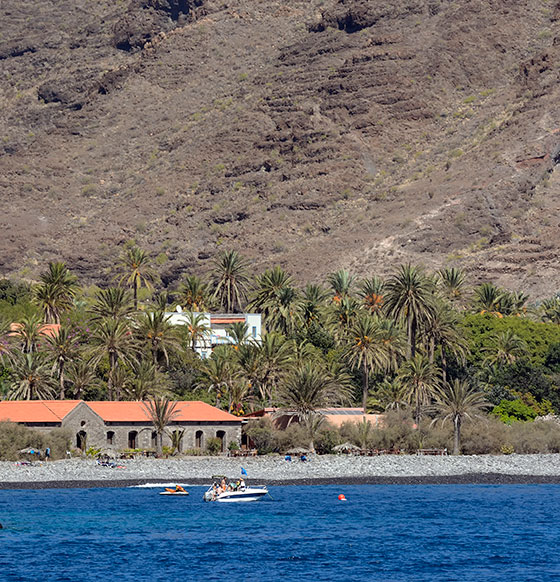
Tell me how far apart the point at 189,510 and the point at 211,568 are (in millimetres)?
17105

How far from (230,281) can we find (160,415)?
A: 4048cm

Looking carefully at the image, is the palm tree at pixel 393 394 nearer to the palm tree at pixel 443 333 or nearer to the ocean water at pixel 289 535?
the palm tree at pixel 443 333

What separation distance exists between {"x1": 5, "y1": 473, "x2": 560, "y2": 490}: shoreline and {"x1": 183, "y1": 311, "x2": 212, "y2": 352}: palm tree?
32501 mm

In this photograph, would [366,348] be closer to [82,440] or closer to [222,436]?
[222,436]

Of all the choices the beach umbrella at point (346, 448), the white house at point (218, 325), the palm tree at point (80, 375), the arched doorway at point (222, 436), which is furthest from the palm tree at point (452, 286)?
the palm tree at point (80, 375)

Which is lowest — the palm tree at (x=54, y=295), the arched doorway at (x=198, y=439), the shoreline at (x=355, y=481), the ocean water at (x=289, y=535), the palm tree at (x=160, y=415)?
the ocean water at (x=289, y=535)

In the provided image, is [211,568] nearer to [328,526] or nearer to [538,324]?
[328,526]

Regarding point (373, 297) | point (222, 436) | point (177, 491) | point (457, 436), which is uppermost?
point (373, 297)

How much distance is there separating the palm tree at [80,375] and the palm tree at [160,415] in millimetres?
9387

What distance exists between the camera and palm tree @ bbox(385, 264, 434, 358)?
102625 millimetres

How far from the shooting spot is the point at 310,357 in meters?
106

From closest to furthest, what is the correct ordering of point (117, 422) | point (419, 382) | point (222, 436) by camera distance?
point (117, 422)
point (222, 436)
point (419, 382)

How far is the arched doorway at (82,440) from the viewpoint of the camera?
90562 millimetres

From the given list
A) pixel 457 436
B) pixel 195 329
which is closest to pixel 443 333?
pixel 457 436
